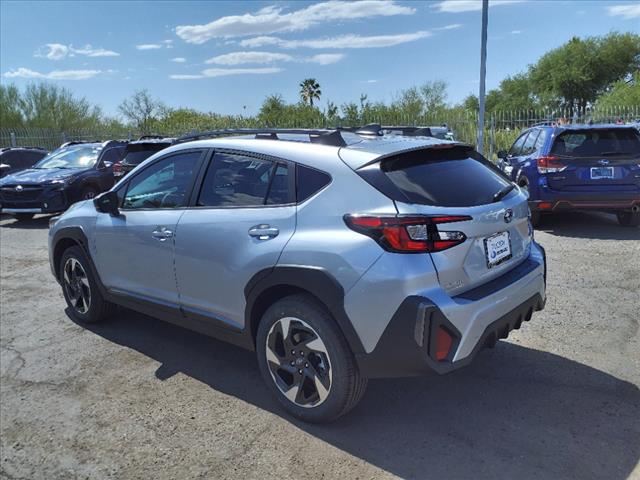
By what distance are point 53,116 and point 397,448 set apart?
41.6 meters

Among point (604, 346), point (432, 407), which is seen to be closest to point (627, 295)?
point (604, 346)

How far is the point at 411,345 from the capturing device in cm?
276

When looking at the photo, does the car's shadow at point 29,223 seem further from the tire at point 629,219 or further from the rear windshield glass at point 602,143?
the tire at point 629,219

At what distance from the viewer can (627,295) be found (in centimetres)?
531

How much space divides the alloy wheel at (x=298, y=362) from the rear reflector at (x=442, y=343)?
0.63 metres

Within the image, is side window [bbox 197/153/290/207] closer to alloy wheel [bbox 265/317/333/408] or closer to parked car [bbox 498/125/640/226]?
alloy wheel [bbox 265/317/333/408]

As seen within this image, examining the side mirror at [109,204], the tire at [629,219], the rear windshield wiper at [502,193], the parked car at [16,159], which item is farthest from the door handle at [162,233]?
the parked car at [16,159]

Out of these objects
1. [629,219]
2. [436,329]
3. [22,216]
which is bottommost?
[629,219]

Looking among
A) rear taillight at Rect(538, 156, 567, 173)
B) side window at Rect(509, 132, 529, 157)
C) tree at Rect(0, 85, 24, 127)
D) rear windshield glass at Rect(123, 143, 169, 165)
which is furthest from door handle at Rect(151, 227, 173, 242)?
tree at Rect(0, 85, 24, 127)

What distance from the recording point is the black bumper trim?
2717 millimetres

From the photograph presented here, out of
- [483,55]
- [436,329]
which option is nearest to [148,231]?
[436,329]

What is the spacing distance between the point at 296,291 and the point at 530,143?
7321mm

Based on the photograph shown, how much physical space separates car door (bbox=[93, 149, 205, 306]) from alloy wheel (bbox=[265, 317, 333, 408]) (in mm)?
1030

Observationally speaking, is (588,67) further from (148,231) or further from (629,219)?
(148,231)
